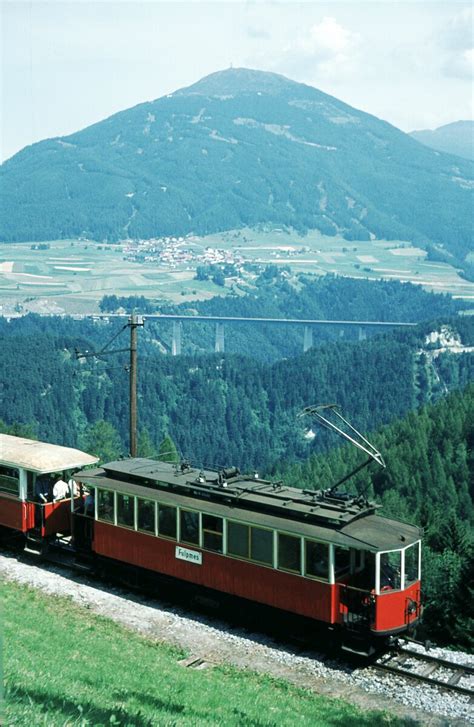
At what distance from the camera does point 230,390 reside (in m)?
180

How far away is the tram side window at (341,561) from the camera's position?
18.3m

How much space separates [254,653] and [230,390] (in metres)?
161

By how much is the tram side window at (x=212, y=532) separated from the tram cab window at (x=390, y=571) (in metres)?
3.79

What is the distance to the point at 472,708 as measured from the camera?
52.9ft

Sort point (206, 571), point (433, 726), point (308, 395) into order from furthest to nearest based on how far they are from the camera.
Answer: point (308, 395), point (206, 571), point (433, 726)

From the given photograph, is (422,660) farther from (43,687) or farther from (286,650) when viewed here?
(43,687)

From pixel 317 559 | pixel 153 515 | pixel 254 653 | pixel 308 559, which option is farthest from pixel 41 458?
pixel 317 559

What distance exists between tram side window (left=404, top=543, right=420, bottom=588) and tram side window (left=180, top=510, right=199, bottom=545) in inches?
186

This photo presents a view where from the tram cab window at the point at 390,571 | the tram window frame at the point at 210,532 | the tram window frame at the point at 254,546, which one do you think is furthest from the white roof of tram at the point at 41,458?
the tram cab window at the point at 390,571

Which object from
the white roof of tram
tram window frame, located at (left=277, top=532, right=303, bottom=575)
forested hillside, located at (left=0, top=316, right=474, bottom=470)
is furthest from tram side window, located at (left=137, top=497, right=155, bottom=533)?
forested hillside, located at (left=0, top=316, right=474, bottom=470)

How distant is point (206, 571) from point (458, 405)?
270 feet

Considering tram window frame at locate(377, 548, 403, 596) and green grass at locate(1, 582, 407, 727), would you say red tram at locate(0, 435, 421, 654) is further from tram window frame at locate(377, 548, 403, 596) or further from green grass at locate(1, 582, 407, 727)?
green grass at locate(1, 582, 407, 727)

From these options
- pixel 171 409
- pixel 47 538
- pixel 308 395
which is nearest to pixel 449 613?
pixel 47 538

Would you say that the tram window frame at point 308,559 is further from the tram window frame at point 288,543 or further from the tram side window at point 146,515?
the tram side window at point 146,515
